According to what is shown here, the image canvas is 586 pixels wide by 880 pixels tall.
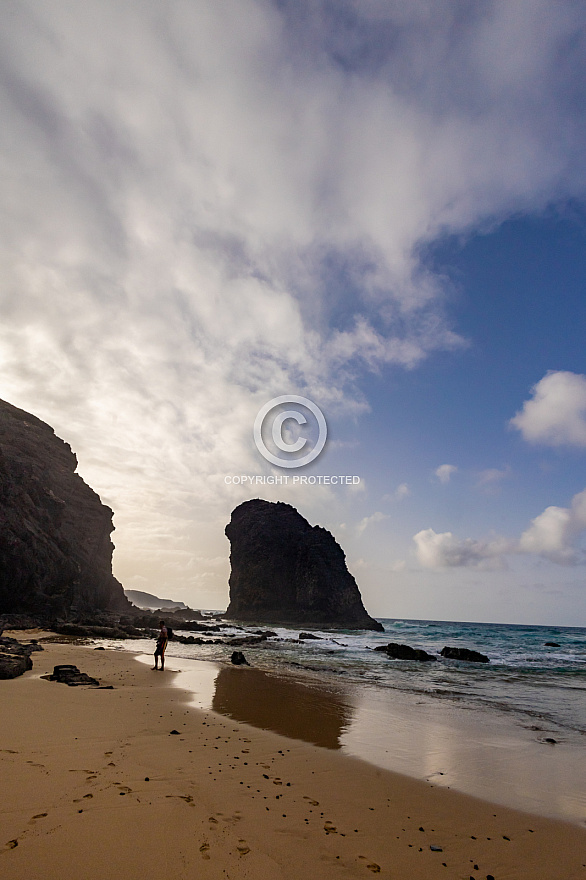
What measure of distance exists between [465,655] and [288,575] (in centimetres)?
7276

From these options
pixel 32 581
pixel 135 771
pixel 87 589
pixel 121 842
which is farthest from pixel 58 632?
pixel 121 842

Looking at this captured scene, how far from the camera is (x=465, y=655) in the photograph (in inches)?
1299

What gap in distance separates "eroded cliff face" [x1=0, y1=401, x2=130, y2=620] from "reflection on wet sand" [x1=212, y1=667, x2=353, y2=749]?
34.3 meters

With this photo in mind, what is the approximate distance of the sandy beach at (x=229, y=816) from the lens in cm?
413

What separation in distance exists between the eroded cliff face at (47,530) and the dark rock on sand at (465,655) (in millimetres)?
39010

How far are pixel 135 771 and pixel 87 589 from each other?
59.0m

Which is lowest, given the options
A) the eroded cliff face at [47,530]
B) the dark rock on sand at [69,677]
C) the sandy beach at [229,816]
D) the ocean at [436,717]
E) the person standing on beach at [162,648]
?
the ocean at [436,717]

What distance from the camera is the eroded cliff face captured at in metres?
42.7

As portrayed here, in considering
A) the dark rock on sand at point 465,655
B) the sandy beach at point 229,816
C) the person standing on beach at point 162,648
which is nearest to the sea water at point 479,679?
the dark rock on sand at point 465,655

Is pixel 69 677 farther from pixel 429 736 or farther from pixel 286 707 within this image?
pixel 429 736

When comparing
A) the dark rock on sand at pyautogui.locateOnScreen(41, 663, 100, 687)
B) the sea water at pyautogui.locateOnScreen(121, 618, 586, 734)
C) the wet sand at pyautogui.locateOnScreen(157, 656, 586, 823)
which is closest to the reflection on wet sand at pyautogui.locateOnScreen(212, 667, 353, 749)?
the wet sand at pyautogui.locateOnScreen(157, 656, 586, 823)

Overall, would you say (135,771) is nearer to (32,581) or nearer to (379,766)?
(379,766)

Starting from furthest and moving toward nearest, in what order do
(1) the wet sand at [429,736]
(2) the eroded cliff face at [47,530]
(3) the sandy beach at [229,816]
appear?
1. (2) the eroded cliff face at [47,530]
2. (1) the wet sand at [429,736]
3. (3) the sandy beach at [229,816]

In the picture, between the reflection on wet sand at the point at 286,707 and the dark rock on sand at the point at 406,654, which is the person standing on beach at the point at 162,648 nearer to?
the reflection on wet sand at the point at 286,707
